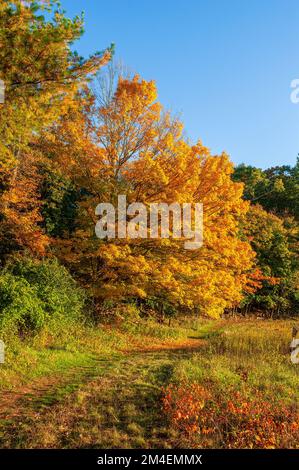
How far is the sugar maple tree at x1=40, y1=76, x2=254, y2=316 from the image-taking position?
43.0ft

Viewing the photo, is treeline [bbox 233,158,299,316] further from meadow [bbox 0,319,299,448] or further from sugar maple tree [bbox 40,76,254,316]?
meadow [bbox 0,319,299,448]

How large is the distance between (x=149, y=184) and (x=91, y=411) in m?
9.03

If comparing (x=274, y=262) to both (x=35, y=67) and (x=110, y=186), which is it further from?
(x=35, y=67)

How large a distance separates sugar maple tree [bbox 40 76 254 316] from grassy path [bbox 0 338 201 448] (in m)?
4.46

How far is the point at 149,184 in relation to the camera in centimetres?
1362

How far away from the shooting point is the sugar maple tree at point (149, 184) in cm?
1312

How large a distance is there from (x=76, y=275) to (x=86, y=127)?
23.1ft

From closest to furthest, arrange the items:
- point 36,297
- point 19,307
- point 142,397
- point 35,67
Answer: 1. point 142,397
2. point 35,67
3. point 19,307
4. point 36,297

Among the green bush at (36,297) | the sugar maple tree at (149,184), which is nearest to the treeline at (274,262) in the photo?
the sugar maple tree at (149,184)

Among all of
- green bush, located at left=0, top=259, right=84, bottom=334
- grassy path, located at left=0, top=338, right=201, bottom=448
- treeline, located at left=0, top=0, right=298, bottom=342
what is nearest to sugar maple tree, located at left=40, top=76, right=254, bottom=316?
treeline, located at left=0, top=0, right=298, bottom=342

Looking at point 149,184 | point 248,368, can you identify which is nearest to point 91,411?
point 248,368

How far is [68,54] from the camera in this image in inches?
364

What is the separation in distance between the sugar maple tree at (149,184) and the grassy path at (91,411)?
4.46 m
